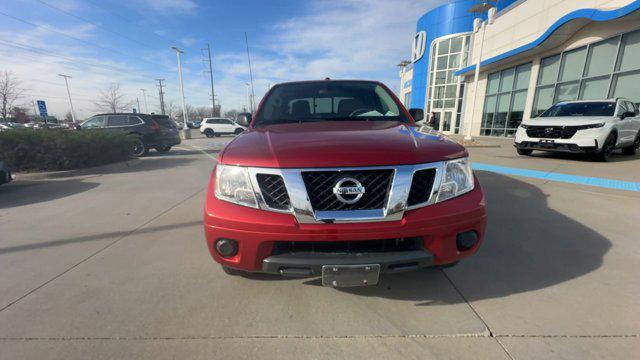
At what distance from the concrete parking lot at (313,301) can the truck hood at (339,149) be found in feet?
3.36

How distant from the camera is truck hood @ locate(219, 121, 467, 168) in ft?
5.49

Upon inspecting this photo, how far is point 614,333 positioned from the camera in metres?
1.72

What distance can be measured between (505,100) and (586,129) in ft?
40.2

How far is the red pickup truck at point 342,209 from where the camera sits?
1.63 meters

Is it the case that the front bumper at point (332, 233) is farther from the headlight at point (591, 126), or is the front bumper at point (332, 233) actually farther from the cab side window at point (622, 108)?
the cab side window at point (622, 108)

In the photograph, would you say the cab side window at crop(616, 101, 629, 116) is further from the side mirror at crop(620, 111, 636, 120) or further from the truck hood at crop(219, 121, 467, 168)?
the truck hood at crop(219, 121, 467, 168)

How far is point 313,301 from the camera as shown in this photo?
2070mm

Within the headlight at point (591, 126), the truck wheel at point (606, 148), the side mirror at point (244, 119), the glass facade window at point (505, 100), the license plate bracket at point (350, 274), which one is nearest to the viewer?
the license plate bracket at point (350, 274)

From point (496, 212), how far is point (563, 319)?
2.14m

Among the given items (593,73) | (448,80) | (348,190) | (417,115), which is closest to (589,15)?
(593,73)

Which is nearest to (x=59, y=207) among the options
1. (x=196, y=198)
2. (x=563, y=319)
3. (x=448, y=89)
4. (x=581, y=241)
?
(x=196, y=198)

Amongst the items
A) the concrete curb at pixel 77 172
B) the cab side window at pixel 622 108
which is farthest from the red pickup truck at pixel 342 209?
the cab side window at pixel 622 108

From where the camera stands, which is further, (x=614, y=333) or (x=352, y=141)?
(x=352, y=141)

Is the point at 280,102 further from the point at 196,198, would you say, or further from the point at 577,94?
the point at 577,94
